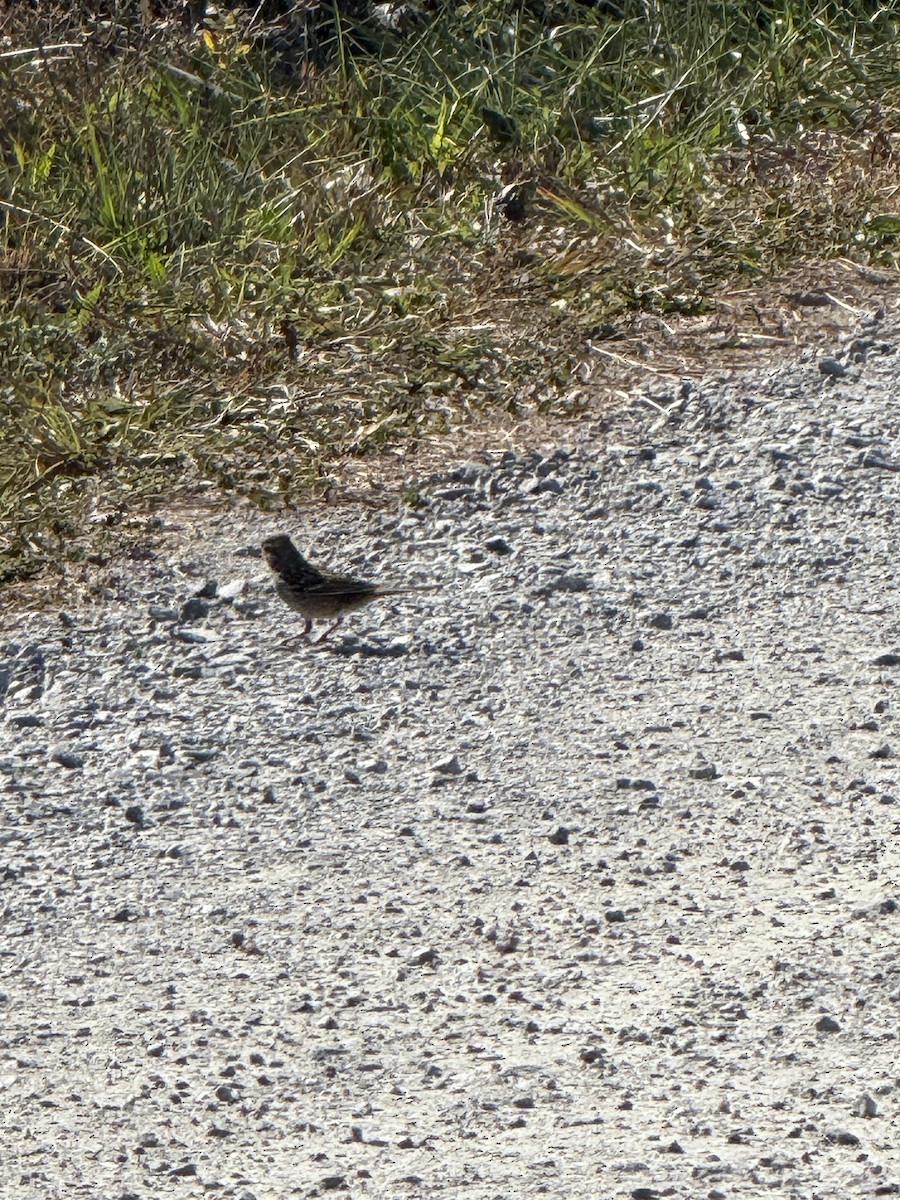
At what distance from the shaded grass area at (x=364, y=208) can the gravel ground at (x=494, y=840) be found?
0.49 m

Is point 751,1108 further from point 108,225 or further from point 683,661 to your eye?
point 108,225

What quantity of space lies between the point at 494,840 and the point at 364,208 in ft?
11.7

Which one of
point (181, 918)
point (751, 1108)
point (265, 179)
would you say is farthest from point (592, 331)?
point (751, 1108)

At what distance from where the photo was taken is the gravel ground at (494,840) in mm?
3471

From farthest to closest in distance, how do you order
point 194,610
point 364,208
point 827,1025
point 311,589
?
point 364,208
point 194,610
point 311,589
point 827,1025

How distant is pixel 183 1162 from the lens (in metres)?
3.41

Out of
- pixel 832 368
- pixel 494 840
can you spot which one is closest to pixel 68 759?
pixel 494 840

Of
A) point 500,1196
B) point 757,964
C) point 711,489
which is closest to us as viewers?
point 500,1196

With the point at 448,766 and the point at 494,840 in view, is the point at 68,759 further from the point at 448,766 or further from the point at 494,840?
the point at 494,840

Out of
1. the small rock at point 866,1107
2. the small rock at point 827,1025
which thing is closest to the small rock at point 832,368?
the small rock at point 827,1025

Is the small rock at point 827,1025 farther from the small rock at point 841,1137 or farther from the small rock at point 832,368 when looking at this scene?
the small rock at point 832,368

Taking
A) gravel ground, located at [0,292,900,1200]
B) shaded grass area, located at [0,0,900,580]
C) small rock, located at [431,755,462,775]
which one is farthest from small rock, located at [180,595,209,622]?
small rock, located at [431,755,462,775]

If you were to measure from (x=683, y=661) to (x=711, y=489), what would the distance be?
3.12ft

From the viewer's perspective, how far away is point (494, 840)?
4.35m
